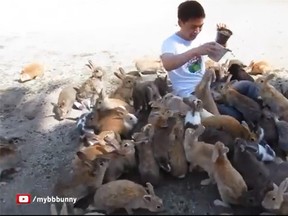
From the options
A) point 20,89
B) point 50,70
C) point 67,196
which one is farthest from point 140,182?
point 50,70

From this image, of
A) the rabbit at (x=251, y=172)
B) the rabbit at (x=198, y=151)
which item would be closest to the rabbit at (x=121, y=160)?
the rabbit at (x=198, y=151)

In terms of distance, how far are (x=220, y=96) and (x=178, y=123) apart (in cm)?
64

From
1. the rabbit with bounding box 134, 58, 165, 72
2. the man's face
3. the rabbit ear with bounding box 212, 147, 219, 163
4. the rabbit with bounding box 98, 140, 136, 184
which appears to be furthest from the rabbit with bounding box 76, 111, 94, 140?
the rabbit with bounding box 134, 58, 165, 72

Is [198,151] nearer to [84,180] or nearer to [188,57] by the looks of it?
[84,180]

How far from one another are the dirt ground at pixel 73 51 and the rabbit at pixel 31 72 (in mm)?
53

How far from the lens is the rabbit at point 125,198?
295 centimetres

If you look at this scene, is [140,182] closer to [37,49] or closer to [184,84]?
[184,84]

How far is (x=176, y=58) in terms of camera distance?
150 inches

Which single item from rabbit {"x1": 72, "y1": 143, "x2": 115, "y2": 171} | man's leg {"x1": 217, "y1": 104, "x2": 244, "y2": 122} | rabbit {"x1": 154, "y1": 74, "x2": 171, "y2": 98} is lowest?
rabbit {"x1": 72, "y1": 143, "x2": 115, "y2": 171}

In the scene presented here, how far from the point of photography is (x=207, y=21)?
259 inches

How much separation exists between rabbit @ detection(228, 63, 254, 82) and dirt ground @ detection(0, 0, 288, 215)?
3.10 ft

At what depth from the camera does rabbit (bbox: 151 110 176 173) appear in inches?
131

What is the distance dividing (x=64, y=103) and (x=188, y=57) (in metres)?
1.13

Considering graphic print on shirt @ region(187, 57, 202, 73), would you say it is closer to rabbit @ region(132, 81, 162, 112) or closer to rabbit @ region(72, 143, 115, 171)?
rabbit @ region(132, 81, 162, 112)
